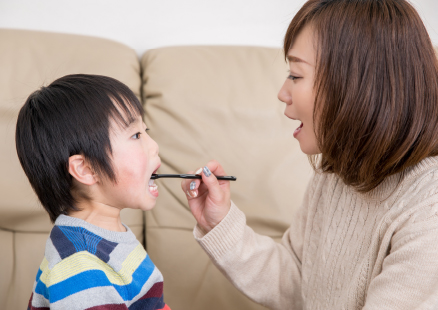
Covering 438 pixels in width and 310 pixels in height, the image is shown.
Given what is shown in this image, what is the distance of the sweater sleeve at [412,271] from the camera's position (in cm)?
66

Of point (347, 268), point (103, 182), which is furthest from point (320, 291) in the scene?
point (103, 182)

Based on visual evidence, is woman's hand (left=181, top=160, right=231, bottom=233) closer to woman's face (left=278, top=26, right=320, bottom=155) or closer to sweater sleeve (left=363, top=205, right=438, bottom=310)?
woman's face (left=278, top=26, right=320, bottom=155)

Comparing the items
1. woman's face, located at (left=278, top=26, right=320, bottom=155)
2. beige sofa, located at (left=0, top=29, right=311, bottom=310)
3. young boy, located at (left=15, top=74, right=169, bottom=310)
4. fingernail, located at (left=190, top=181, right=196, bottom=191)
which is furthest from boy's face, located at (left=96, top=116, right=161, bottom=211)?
beige sofa, located at (left=0, top=29, right=311, bottom=310)

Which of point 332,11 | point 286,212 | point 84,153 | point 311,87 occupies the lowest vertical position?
point 286,212

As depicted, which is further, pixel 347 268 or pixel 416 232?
pixel 347 268

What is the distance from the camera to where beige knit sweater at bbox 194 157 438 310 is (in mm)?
680

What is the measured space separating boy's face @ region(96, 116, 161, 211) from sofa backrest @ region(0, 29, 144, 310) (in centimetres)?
43

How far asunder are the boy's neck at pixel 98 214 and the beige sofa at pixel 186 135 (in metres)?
0.40

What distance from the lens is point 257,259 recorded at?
0.99m

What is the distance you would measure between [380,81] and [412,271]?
33 centimetres

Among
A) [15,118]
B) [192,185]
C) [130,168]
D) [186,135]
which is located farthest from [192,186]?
[15,118]

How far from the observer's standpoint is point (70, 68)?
127 cm

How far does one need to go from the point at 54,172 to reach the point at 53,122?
0.10 meters

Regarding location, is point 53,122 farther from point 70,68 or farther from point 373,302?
point 373,302
